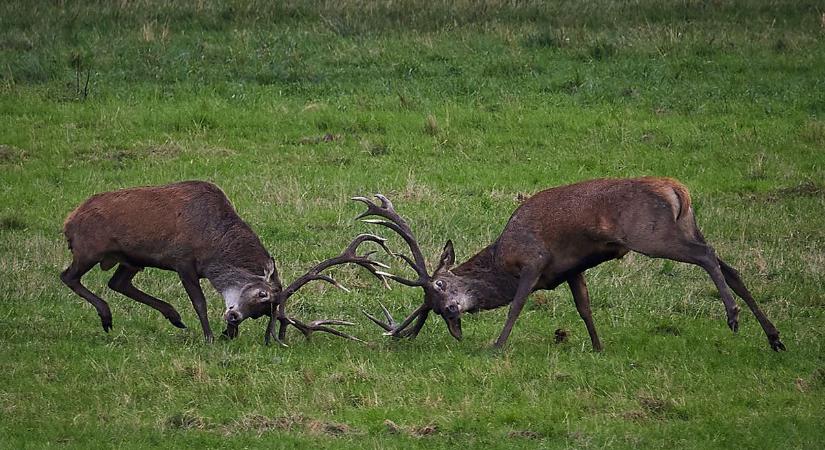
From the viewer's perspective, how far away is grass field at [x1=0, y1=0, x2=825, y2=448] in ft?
30.4

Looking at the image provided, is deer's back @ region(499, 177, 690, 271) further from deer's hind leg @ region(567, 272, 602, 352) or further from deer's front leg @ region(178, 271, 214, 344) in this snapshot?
deer's front leg @ region(178, 271, 214, 344)

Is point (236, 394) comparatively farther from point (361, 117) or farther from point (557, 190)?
point (361, 117)

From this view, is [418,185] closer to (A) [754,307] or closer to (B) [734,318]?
(A) [754,307]

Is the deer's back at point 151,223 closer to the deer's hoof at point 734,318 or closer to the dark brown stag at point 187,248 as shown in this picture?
the dark brown stag at point 187,248

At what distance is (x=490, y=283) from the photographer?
11.4 m

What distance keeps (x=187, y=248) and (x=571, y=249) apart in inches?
121

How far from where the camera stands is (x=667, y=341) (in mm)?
11133

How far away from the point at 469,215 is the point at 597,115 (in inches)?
159

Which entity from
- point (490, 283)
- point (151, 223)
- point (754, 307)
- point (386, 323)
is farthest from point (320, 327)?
point (754, 307)

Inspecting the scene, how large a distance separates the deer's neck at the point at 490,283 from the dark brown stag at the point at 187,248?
0.83 meters

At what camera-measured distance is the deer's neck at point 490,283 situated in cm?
Result: 1139

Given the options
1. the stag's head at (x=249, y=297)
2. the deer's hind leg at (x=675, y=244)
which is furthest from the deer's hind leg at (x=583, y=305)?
the stag's head at (x=249, y=297)

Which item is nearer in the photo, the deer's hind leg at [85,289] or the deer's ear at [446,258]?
the deer's hind leg at [85,289]

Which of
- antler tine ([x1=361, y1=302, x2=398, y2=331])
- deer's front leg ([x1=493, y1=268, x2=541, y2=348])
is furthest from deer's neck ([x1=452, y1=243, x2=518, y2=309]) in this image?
antler tine ([x1=361, y1=302, x2=398, y2=331])
